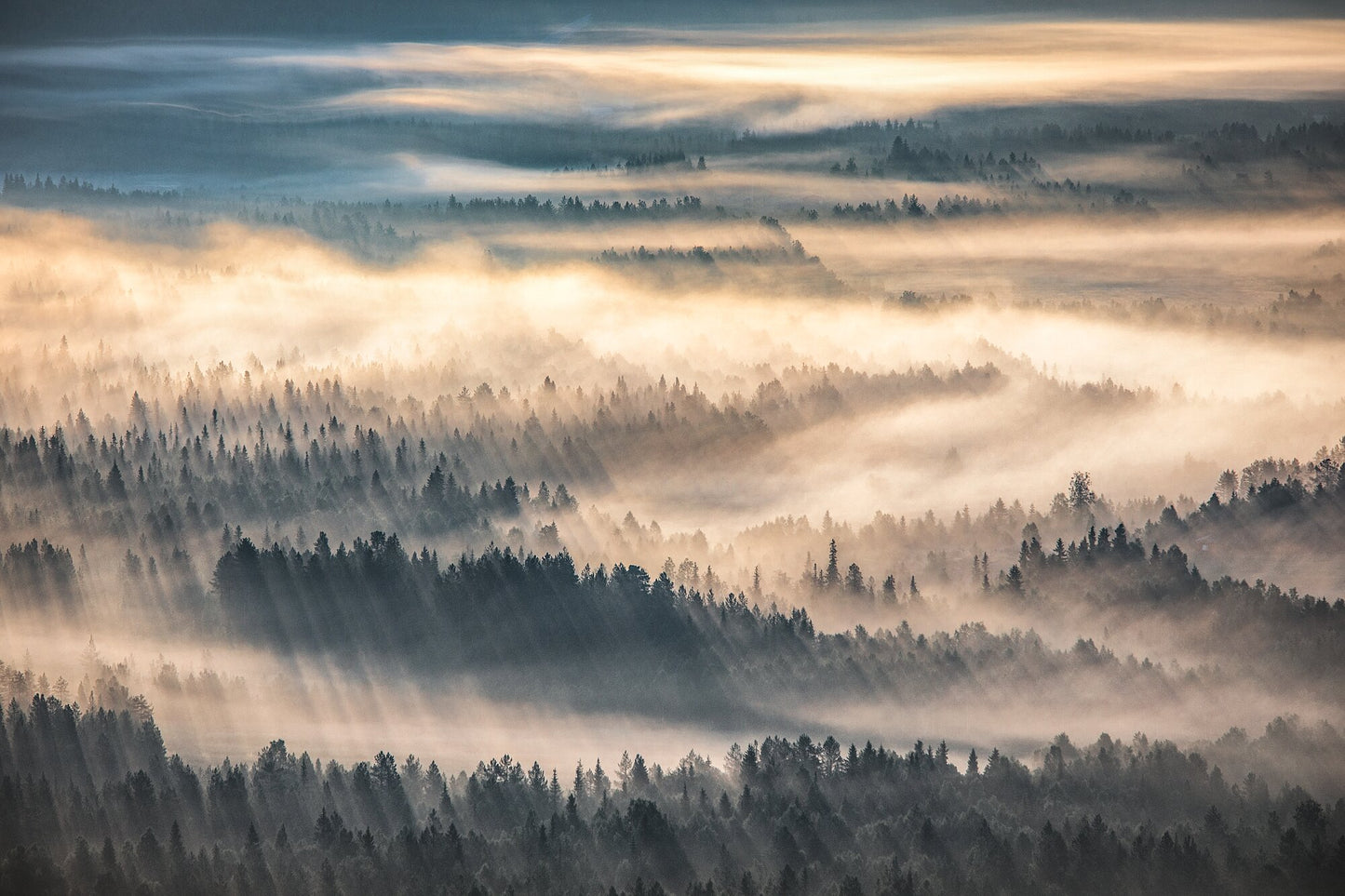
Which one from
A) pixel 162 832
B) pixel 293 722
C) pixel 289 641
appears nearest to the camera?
pixel 162 832

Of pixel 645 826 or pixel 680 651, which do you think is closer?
pixel 645 826

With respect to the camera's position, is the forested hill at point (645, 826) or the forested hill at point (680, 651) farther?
the forested hill at point (680, 651)

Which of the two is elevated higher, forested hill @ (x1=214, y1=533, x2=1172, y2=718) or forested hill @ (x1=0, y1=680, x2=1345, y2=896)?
forested hill @ (x1=0, y1=680, x2=1345, y2=896)

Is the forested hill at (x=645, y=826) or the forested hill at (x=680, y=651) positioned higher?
the forested hill at (x=645, y=826)

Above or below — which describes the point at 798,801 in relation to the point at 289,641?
above

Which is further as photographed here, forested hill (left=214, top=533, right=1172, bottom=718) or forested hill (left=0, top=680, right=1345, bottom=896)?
forested hill (left=214, top=533, right=1172, bottom=718)

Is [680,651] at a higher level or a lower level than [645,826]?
lower

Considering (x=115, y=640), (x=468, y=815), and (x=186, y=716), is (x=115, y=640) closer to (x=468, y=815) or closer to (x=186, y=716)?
(x=186, y=716)

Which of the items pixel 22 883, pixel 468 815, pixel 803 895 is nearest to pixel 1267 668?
pixel 803 895
